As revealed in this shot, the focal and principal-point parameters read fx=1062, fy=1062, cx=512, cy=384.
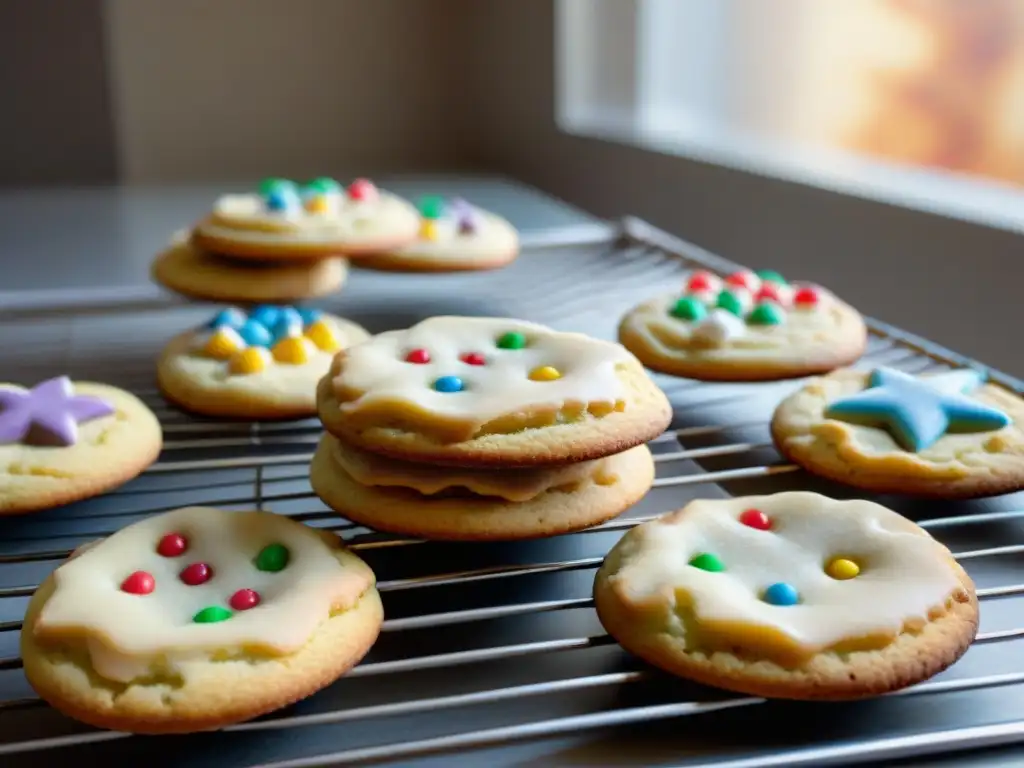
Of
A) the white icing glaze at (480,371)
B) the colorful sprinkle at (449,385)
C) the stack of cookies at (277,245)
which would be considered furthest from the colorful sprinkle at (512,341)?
the stack of cookies at (277,245)

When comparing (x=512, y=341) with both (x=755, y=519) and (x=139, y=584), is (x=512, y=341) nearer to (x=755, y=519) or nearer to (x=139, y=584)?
(x=755, y=519)

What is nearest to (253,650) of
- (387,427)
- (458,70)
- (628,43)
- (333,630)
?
(333,630)

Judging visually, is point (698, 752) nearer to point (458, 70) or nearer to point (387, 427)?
point (387, 427)

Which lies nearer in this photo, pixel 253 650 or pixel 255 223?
pixel 253 650

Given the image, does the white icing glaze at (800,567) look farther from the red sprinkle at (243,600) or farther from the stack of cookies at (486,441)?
the red sprinkle at (243,600)

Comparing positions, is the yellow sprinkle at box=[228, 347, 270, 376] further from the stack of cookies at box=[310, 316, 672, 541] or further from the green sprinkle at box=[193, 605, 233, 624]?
the green sprinkle at box=[193, 605, 233, 624]
